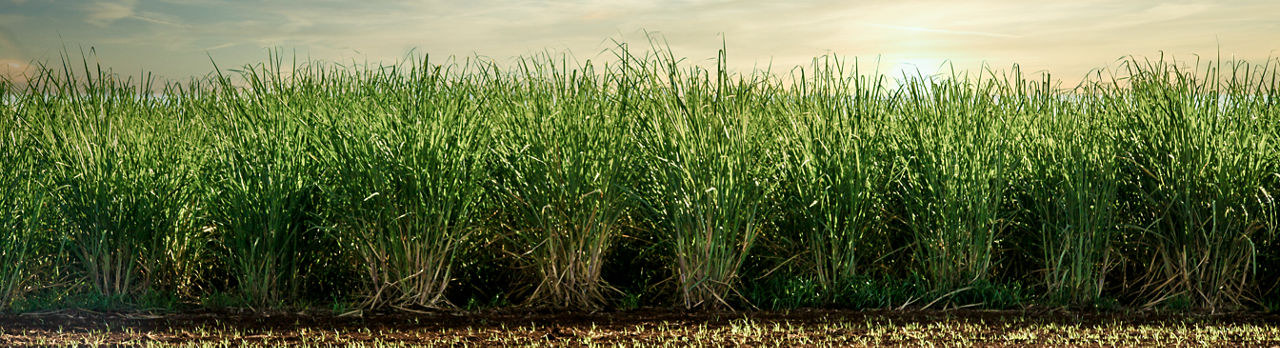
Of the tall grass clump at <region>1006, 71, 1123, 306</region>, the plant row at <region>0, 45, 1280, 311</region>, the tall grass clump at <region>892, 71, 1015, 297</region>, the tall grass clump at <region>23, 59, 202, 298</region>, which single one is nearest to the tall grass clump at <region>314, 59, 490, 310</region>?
the plant row at <region>0, 45, 1280, 311</region>

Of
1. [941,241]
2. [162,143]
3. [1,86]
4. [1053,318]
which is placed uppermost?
[1,86]

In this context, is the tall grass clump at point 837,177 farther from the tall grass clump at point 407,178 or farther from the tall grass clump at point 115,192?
the tall grass clump at point 115,192

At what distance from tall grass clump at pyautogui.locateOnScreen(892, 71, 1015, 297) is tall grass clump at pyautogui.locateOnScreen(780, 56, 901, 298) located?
16 cm

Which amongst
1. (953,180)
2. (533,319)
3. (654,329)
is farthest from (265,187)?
(953,180)

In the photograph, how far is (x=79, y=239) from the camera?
19.7 ft

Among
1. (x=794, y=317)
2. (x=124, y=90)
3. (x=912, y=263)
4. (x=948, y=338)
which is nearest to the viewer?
(x=948, y=338)

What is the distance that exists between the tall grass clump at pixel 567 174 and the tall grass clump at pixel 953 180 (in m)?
1.71

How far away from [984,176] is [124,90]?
568cm

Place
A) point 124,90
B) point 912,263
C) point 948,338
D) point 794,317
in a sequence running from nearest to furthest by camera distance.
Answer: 1. point 948,338
2. point 794,317
3. point 912,263
4. point 124,90

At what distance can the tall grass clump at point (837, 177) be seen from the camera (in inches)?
220

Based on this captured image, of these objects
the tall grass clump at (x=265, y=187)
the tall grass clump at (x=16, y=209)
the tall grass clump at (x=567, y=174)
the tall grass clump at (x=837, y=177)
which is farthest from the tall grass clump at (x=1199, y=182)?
the tall grass clump at (x=16, y=209)

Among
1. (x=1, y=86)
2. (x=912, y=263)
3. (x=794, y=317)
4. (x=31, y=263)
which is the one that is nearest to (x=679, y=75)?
(x=794, y=317)

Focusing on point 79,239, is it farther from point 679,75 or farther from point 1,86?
point 679,75

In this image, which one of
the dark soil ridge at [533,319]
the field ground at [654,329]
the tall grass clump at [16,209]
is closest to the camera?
the field ground at [654,329]
